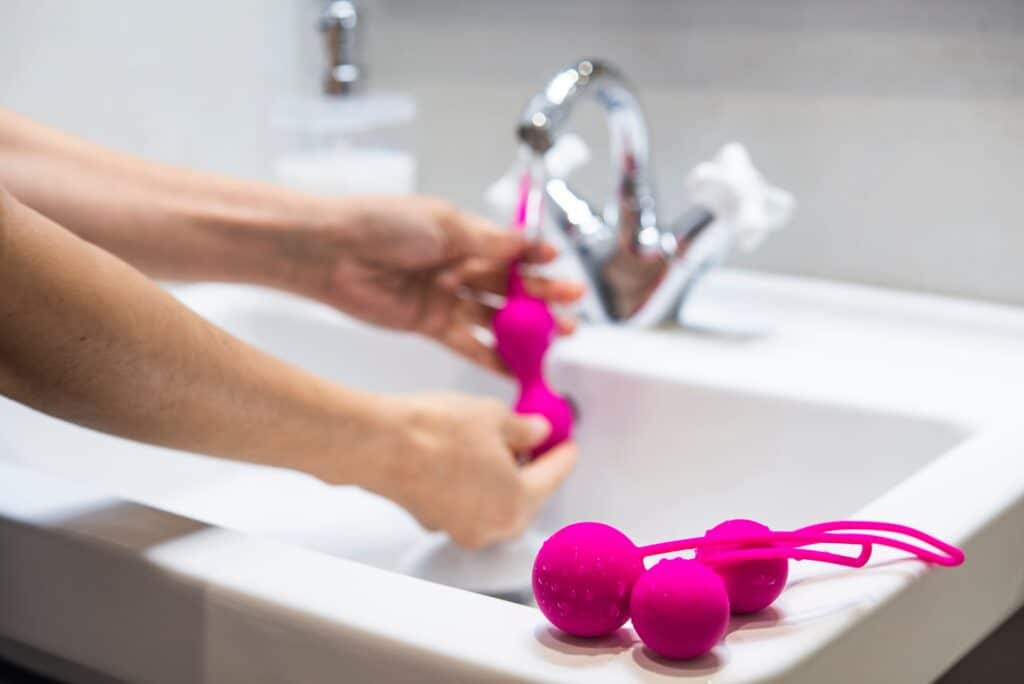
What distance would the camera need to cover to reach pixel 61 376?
0.48 m

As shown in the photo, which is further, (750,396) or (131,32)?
(131,32)

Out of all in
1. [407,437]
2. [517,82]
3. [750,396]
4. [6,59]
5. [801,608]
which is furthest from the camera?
[517,82]

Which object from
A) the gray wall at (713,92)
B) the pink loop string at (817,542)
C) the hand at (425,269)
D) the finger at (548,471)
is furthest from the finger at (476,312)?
the pink loop string at (817,542)

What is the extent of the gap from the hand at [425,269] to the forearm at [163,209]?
16 mm

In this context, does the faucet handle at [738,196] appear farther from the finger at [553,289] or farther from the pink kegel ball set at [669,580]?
the pink kegel ball set at [669,580]

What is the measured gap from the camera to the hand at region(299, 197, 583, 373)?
802 mm

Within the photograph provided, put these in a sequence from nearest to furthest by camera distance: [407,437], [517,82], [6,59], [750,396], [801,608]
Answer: [801,608] → [407,437] → [750,396] → [6,59] → [517,82]

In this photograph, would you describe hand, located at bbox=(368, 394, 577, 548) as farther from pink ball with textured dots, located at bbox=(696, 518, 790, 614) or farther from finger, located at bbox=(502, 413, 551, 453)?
pink ball with textured dots, located at bbox=(696, 518, 790, 614)

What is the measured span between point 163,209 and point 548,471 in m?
0.27

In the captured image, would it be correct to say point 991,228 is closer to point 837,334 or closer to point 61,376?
point 837,334

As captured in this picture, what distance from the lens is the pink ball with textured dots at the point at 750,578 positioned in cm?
42

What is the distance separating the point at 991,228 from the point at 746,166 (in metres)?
0.17

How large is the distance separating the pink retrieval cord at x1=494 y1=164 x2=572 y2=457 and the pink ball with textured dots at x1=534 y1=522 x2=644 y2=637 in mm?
363

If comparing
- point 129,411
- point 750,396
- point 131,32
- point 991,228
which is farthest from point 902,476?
point 131,32
